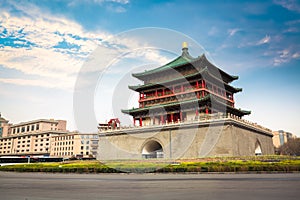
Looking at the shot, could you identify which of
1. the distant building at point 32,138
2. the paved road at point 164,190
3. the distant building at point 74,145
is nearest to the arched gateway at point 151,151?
the paved road at point 164,190

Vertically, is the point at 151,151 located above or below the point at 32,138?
below

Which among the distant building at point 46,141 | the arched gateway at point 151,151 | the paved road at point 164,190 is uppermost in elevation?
the distant building at point 46,141

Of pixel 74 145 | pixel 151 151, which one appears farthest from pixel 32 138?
pixel 151 151

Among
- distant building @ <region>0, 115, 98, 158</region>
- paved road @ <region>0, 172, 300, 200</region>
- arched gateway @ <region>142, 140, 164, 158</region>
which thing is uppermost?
distant building @ <region>0, 115, 98, 158</region>

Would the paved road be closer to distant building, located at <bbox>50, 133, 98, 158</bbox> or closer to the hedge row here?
the hedge row

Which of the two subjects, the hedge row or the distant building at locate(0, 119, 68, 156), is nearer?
the hedge row

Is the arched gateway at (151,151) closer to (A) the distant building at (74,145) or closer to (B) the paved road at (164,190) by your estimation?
(B) the paved road at (164,190)

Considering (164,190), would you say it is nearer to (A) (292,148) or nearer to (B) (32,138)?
(A) (292,148)

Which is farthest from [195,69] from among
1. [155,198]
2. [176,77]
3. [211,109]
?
[155,198]

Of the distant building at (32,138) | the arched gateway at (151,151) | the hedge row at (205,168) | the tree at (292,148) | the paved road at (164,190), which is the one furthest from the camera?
the distant building at (32,138)

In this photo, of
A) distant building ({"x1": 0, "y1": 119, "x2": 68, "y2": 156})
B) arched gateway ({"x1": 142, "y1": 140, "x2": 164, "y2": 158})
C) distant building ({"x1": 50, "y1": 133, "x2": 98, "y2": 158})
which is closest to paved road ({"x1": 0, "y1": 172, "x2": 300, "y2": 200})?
arched gateway ({"x1": 142, "y1": 140, "x2": 164, "y2": 158})

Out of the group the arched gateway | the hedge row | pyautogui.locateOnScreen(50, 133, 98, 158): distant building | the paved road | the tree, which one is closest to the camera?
the paved road

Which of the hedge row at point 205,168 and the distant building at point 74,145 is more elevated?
the distant building at point 74,145

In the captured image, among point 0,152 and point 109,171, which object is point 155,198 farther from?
point 0,152
